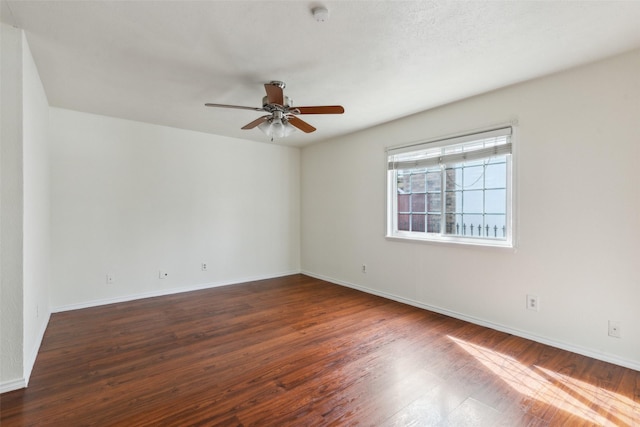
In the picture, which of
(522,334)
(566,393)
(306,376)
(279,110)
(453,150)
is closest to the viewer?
(566,393)

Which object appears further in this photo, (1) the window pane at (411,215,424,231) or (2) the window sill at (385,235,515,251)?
(1) the window pane at (411,215,424,231)

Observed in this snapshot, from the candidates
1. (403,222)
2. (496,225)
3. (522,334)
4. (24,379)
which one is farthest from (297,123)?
(522,334)

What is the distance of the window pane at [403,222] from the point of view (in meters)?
4.12

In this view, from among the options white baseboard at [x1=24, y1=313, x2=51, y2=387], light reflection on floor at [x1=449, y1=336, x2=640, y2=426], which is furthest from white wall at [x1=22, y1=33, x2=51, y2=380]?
light reflection on floor at [x1=449, y1=336, x2=640, y2=426]

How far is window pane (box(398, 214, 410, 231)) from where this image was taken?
412 centimetres

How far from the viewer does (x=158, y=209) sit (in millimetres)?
4332

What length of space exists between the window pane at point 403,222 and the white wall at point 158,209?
2.35 m

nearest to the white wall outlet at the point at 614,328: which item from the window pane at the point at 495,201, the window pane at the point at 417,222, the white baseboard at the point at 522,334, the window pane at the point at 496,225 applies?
the white baseboard at the point at 522,334

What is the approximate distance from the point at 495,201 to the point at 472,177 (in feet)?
1.24

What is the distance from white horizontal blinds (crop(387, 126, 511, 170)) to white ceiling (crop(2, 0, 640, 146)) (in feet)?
1.55

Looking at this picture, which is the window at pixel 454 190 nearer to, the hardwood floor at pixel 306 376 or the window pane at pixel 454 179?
the window pane at pixel 454 179

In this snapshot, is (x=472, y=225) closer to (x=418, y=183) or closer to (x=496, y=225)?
(x=496, y=225)

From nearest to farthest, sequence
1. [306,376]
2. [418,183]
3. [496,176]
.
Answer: [306,376] < [496,176] < [418,183]

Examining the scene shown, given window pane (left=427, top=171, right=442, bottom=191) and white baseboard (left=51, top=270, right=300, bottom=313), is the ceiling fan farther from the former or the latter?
white baseboard (left=51, top=270, right=300, bottom=313)
